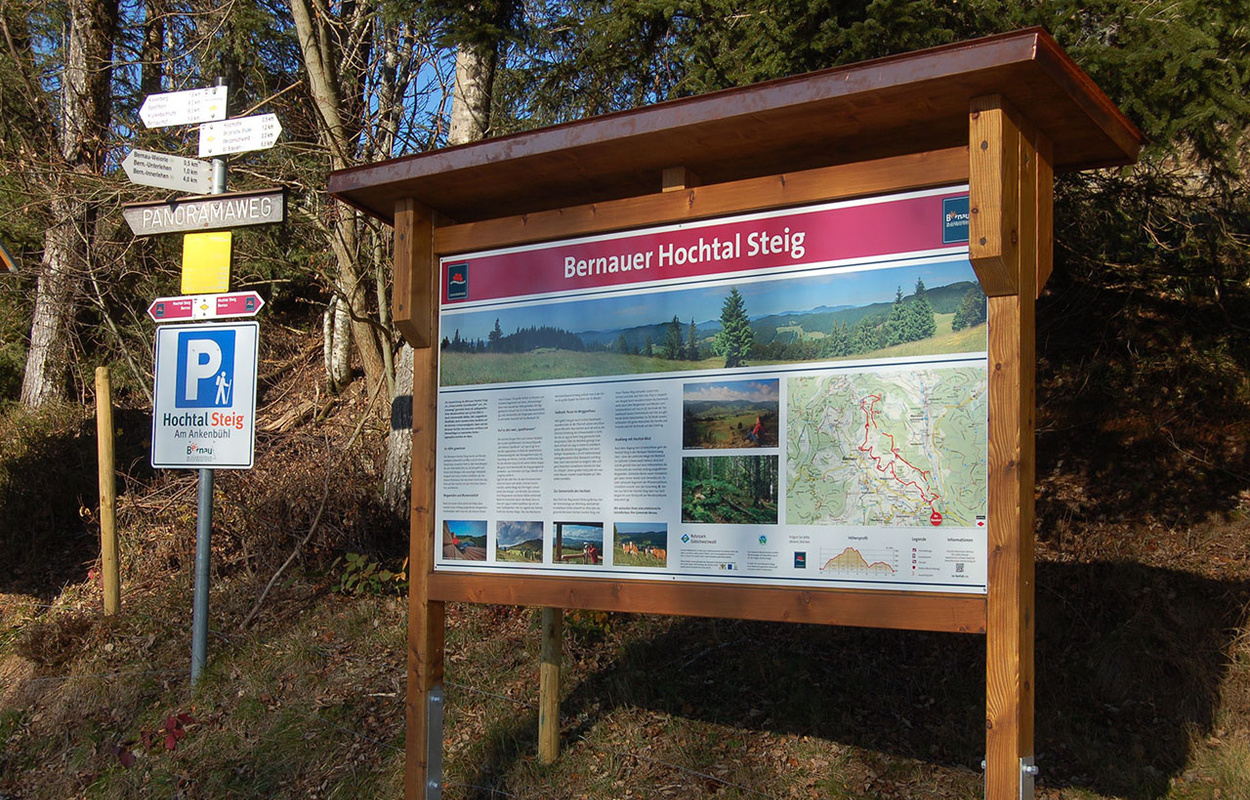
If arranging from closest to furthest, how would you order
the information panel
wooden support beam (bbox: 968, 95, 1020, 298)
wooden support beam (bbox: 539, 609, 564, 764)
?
1. wooden support beam (bbox: 968, 95, 1020, 298)
2. the information panel
3. wooden support beam (bbox: 539, 609, 564, 764)

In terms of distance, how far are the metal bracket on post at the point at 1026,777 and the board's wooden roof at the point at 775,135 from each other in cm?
222

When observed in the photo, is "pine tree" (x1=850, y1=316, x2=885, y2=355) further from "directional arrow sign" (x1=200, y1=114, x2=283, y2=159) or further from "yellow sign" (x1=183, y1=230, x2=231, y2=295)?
"yellow sign" (x1=183, y1=230, x2=231, y2=295)

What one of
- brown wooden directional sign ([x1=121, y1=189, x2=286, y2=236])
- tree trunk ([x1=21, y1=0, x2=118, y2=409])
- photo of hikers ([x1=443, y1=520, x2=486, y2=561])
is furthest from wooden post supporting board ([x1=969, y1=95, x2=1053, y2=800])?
tree trunk ([x1=21, y1=0, x2=118, y2=409])

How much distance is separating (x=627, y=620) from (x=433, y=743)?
8.86 ft

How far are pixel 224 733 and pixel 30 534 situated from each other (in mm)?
5073

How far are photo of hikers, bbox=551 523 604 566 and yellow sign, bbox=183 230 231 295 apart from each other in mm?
3221

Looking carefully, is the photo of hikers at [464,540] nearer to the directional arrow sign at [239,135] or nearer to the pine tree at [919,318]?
the pine tree at [919,318]

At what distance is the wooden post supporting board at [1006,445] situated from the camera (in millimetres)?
3211

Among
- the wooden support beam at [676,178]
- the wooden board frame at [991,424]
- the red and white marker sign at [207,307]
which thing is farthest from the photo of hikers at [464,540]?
the red and white marker sign at [207,307]

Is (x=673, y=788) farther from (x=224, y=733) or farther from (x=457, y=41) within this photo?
(x=457, y=41)

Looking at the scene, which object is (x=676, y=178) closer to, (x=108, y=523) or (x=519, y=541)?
(x=519, y=541)

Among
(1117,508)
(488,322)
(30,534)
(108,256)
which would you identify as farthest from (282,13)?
(1117,508)

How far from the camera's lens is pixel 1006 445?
3268 mm

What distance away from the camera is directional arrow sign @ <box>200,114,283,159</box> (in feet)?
19.5
